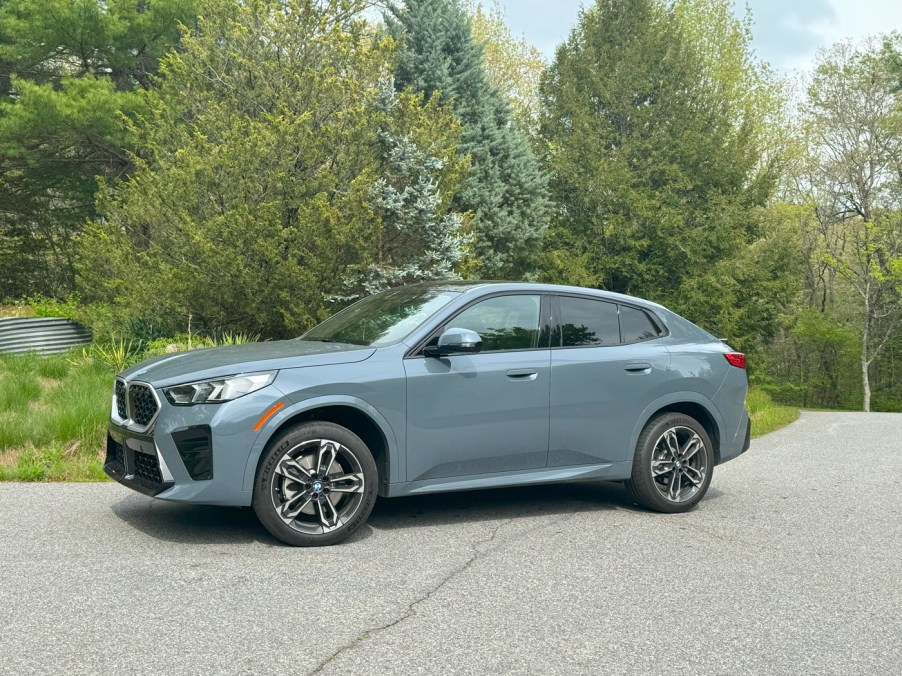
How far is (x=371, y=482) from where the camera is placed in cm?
604

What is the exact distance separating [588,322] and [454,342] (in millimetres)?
1476

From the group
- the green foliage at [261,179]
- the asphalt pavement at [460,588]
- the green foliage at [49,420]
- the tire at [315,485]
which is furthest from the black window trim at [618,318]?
the green foliage at [261,179]

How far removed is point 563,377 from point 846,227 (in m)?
37.9

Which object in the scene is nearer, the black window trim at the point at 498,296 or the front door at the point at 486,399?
the front door at the point at 486,399

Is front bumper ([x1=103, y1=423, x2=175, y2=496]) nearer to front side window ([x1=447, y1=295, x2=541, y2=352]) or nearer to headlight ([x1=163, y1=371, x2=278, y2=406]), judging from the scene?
headlight ([x1=163, y1=371, x2=278, y2=406])

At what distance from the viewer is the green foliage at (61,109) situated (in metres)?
22.6

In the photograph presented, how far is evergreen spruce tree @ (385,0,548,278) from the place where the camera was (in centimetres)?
2114

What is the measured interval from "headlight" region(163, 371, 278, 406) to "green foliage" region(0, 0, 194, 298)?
51.7ft

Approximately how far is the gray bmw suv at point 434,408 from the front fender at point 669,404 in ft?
0.04

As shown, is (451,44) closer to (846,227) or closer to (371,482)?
(371,482)

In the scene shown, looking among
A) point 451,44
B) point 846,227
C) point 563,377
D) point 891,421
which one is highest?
point 451,44

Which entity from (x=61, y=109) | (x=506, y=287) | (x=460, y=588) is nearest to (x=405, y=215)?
(x=506, y=287)

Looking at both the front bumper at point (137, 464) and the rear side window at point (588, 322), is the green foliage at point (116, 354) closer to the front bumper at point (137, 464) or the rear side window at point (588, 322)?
the front bumper at point (137, 464)

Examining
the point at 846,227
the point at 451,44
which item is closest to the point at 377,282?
the point at 451,44
